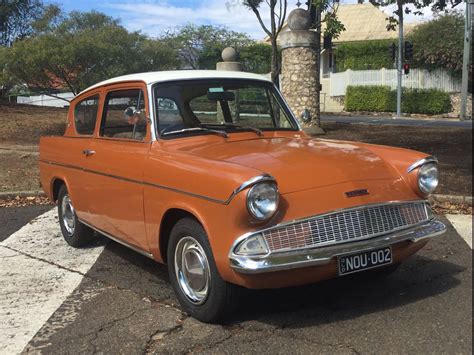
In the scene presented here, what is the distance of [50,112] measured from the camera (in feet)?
63.9

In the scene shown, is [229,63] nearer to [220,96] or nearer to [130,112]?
[220,96]

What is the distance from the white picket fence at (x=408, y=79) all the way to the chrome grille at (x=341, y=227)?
30872 mm

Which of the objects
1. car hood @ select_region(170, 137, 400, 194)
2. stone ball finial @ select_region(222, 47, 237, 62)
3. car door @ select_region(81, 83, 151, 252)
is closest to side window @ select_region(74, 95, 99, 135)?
car door @ select_region(81, 83, 151, 252)

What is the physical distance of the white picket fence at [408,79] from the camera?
32750 millimetres

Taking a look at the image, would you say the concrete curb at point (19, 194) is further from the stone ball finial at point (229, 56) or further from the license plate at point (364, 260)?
the stone ball finial at point (229, 56)

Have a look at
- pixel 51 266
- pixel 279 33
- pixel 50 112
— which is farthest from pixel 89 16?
pixel 51 266

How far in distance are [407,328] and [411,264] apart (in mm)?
1473

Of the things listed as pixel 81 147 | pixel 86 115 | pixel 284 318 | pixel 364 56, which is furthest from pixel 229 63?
pixel 364 56

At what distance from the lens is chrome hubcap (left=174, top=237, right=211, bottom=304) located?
377 centimetres

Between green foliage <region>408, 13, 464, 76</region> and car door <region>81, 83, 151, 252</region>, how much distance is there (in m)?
30.6

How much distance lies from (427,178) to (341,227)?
97cm

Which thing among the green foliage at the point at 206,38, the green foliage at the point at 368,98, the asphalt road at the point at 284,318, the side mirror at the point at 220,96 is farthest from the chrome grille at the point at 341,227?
the green foliage at the point at 206,38

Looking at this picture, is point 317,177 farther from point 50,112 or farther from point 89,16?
point 89,16

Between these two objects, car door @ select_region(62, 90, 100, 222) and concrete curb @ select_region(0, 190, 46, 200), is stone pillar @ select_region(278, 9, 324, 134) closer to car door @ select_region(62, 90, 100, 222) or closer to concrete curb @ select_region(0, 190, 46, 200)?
concrete curb @ select_region(0, 190, 46, 200)
